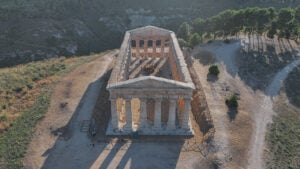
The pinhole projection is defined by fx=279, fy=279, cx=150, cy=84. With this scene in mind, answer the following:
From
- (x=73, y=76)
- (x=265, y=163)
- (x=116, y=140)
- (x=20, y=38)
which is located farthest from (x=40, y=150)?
(x=20, y=38)

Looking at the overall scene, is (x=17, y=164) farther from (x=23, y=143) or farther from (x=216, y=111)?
(x=216, y=111)

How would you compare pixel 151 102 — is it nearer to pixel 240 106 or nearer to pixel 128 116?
pixel 128 116

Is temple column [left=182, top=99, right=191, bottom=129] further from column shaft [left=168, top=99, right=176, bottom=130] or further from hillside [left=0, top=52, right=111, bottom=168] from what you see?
hillside [left=0, top=52, right=111, bottom=168]

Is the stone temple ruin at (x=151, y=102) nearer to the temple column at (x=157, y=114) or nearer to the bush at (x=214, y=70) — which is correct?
the temple column at (x=157, y=114)

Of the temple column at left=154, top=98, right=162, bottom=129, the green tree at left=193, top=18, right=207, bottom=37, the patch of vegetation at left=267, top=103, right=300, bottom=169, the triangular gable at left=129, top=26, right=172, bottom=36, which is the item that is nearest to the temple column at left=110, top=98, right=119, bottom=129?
the temple column at left=154, top=98, right=162, bottom=129

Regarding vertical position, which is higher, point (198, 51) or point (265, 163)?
point (198, 51)

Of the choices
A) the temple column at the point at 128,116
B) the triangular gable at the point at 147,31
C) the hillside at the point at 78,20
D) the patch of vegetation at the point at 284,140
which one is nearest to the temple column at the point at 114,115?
the temple column at the point at 128,116
